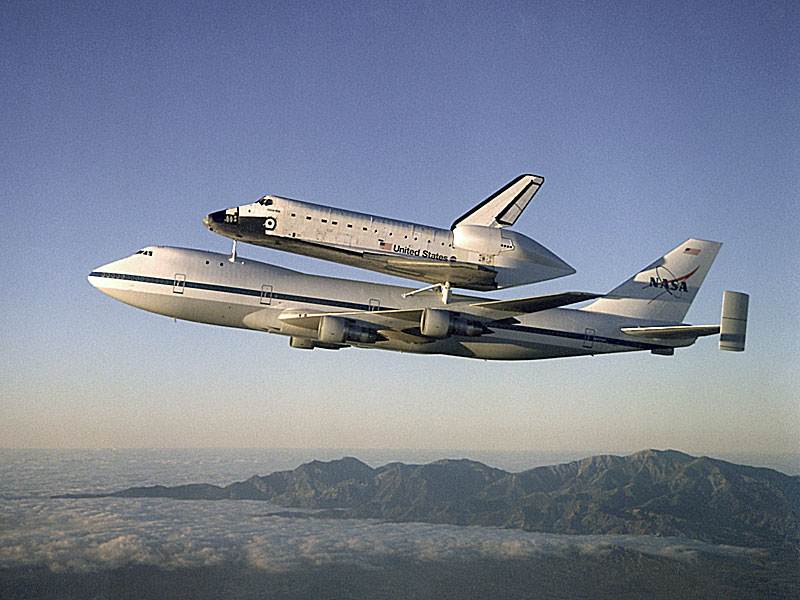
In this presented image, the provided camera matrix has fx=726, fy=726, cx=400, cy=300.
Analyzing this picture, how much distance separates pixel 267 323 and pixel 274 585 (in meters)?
144

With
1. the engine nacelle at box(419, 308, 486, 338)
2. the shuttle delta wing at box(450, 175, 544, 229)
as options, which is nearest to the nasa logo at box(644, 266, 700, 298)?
the engine nacelle at box(419, 308, 486, 338)

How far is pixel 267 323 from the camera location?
3062cm

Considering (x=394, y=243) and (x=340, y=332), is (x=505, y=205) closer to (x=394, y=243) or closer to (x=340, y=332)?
(x=394, y=243)

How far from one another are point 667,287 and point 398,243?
19.0 m

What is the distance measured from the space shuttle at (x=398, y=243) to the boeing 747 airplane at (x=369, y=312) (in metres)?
2.15

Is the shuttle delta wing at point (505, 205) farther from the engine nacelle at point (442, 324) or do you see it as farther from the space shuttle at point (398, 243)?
the engine nacelle at point (442, 324)

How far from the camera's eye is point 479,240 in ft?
85.9

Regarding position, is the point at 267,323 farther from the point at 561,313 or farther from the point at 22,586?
the point at 22,586

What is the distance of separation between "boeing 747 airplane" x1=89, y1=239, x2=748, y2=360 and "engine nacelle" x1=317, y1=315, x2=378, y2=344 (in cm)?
4

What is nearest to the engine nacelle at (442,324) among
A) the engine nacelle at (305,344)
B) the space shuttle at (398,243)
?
the space shuttle at (398,243)

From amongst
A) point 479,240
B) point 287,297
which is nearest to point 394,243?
point 479,240

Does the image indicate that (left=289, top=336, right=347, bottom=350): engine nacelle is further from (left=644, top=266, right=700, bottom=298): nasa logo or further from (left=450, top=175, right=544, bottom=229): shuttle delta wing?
(left=644, top=266, right=700, bottom=298): nasa logo

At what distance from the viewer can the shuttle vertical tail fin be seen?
123ft

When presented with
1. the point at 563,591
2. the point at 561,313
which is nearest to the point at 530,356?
the point at 561,313
